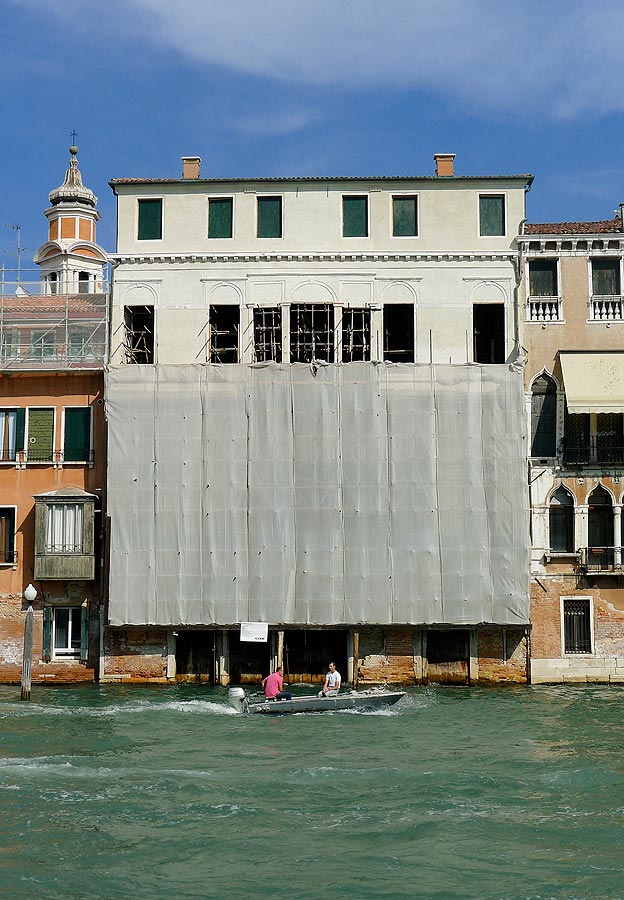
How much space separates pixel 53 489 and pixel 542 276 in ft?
46.9

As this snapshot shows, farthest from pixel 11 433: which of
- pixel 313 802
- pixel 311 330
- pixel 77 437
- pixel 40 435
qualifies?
pixel 313 802

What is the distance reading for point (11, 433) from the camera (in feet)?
104

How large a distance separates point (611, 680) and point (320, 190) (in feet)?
49.5

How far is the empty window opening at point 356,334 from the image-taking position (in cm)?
3140

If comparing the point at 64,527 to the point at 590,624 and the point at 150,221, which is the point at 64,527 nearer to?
the point at 150,221

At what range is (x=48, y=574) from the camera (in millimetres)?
30297

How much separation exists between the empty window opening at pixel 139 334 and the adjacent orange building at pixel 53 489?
640mm

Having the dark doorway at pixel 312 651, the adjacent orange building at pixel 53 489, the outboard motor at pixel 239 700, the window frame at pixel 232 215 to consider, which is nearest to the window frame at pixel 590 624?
the dark doorway at pixel 312 651

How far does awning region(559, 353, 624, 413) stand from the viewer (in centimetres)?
2956

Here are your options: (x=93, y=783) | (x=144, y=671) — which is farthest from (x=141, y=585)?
(x=93, y=783)

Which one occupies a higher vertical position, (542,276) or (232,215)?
(232,215)

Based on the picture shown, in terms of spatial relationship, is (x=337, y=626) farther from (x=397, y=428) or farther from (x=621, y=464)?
(x=621, y=464)

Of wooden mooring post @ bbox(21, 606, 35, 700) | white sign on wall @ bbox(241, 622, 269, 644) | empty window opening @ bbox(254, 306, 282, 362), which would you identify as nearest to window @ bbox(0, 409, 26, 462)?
wooden mooring post @ bbox(21, 606, 35, 700)

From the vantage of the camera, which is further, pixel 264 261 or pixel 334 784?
pixel 264 261
